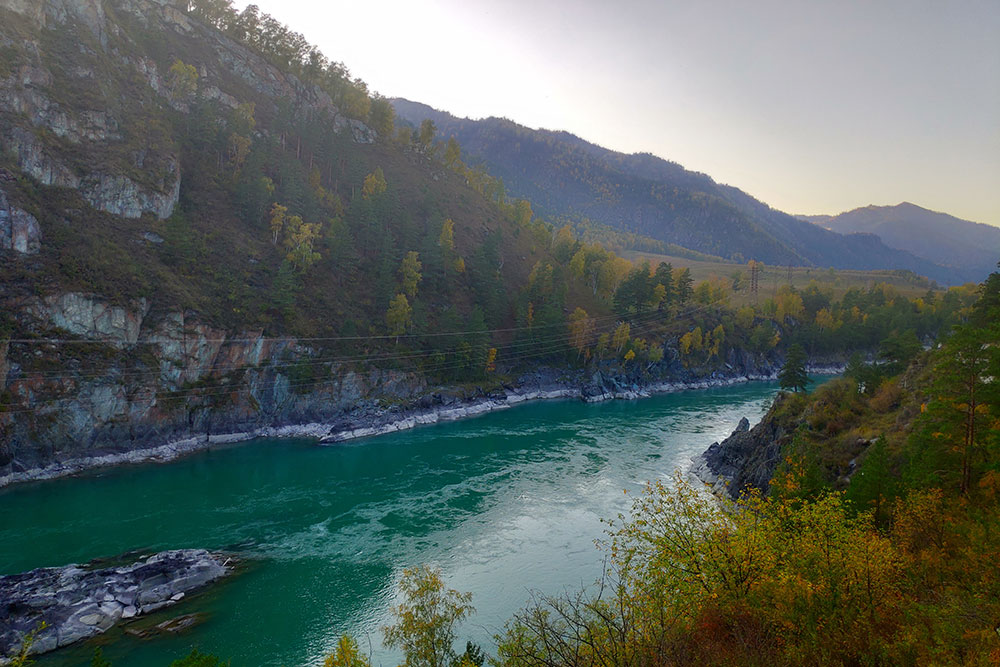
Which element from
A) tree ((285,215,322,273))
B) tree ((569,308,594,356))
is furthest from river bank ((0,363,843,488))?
tree ((285,215,322,273))

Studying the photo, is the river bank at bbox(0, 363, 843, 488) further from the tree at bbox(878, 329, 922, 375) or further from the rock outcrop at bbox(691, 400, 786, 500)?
the tree at bbox(878, 329, 922, 375)

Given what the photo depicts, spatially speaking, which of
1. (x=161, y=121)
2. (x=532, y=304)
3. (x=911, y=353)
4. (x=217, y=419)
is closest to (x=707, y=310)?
(x=532, y=304)

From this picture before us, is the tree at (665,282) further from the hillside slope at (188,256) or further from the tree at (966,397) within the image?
the tree at (966,397)

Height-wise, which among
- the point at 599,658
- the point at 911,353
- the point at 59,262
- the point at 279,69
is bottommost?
the point at 599,658

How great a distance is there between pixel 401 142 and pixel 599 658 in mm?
111160

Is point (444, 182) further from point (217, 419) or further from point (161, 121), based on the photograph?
point (217, 419)

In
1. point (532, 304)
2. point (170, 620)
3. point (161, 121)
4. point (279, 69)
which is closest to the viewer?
point (170, 620)

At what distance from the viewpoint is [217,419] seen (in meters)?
48.2

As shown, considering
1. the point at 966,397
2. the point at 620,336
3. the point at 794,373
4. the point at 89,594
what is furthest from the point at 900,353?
the point at 89,594

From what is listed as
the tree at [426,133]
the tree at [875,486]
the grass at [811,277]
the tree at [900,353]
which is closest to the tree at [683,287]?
the tree at [900,353]

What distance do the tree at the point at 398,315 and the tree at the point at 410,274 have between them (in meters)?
4.58

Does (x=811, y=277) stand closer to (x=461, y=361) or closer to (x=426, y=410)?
(x=461, y=361)

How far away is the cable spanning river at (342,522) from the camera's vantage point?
74.7ft

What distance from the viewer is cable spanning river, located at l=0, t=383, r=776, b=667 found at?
22.8 metres
